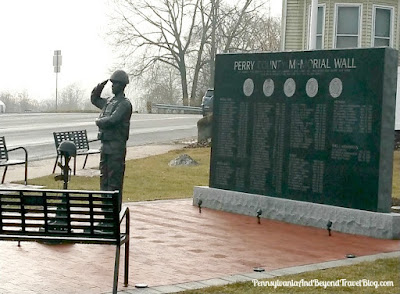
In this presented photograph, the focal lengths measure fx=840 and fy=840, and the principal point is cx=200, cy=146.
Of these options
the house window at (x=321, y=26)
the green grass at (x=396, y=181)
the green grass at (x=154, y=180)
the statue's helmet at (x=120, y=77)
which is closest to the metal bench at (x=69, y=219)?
the statue's helmet at (x=120, y=77)

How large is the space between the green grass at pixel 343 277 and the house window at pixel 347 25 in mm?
19212

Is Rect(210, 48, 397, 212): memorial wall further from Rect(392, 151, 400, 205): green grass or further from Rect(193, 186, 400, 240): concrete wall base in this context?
Rect(392, 151, 400, 205): green grass

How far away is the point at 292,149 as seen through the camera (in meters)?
13.2

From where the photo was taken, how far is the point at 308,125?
13031mm

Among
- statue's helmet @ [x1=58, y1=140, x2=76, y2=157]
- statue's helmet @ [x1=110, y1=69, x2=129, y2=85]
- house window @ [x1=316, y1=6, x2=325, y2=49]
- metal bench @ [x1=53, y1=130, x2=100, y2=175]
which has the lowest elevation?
metal bench @ [x1=53, y1=130, x2=100, y2=175]

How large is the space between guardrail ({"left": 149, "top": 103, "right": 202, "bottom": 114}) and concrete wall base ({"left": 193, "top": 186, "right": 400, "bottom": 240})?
37.5 metres

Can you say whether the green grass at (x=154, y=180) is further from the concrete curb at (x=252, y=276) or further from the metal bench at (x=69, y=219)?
the metal bench at (x=69, y=219)

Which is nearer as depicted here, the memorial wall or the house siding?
the memorial wall

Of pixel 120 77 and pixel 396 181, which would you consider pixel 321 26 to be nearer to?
pixel 396 181

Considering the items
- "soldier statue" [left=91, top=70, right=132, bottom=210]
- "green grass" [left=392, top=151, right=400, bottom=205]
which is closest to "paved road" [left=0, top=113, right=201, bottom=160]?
"green grass" [left=392, top=151, right=400, bottom=205]

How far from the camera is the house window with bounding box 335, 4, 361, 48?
2848 centimetres

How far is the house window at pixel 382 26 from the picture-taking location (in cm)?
2875

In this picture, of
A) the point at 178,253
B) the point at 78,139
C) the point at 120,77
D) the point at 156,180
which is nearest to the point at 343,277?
the point at 178,253

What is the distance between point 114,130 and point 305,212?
3428mm
